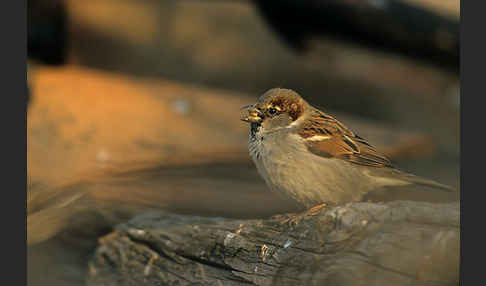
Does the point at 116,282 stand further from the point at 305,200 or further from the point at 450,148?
the point at 450,148

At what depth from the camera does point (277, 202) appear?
465cm

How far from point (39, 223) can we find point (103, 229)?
488 millimetres

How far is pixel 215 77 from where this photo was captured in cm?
764

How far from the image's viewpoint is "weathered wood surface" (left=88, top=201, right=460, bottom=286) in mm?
2584

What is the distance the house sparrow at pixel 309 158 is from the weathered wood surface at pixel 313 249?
168 millimetres

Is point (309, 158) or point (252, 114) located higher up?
point (252, 114)

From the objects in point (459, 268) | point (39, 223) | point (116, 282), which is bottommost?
point (116, 282)

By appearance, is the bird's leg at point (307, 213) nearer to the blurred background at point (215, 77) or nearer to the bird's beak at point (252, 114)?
the bird's beak at point (252, 114)

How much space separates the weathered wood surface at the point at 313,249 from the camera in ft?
8.48

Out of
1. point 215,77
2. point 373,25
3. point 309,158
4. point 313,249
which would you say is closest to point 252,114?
point 309,158

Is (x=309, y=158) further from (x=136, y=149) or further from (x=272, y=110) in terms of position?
(x=136, y=149)

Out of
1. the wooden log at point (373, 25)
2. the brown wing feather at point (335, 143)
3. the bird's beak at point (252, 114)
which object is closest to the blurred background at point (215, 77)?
the wooden log at point (373, 25)

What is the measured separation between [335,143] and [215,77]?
456 cm

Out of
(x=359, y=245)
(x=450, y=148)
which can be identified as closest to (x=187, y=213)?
(x=359, y=245)
